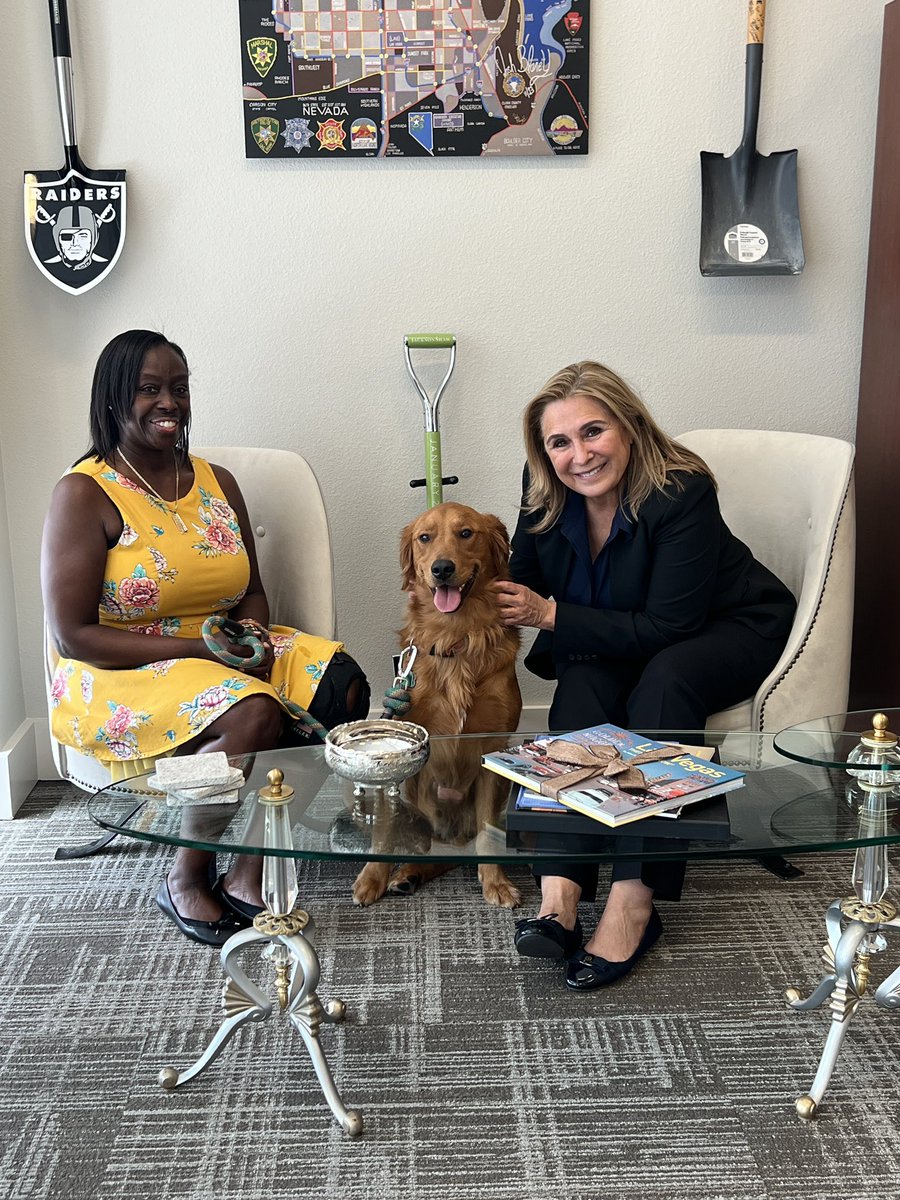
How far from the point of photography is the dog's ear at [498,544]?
2.37 m

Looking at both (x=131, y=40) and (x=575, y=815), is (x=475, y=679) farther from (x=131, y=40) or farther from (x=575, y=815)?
(x=131, y=40)

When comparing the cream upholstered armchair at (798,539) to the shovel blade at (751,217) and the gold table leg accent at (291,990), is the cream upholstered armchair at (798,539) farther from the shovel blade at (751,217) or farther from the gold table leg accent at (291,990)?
the gold table leg accent at (291,990)

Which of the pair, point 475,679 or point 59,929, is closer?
point 59,929

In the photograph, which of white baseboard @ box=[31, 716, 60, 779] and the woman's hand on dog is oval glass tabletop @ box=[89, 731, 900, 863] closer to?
the woman's hand on dog

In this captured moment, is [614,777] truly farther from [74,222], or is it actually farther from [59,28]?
[59,28]

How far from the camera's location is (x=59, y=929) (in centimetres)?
221

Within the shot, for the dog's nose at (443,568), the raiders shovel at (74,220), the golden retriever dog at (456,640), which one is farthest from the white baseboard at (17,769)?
the dog's nose at (443,568)

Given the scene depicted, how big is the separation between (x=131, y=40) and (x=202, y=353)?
0.74m

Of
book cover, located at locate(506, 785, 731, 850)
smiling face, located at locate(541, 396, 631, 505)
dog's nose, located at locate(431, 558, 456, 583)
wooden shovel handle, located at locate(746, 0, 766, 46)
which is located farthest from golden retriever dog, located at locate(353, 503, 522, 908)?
wooden shovel handle, located at locate(746, 0, 766, 46)

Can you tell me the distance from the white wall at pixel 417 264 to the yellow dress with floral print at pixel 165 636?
1.89 feet

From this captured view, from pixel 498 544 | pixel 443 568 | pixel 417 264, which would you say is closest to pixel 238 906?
pixel 443 568

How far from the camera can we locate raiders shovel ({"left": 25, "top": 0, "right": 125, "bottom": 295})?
2641mm

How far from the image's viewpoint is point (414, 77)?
267cm

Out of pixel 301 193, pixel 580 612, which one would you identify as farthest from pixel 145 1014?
pixel 301 193
